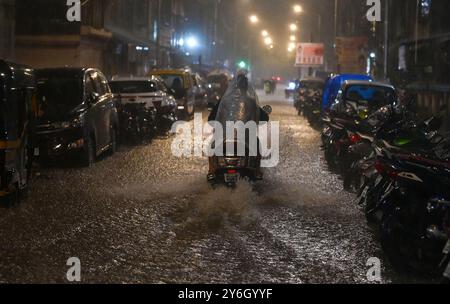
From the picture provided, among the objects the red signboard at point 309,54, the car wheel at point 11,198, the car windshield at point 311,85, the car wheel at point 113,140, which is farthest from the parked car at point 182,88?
the red signboard at point 309,54

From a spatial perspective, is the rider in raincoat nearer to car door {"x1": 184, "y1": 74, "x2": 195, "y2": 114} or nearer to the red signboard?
car door {"x1": 184, "y1": 74, "x2": 195, "y2": 114}

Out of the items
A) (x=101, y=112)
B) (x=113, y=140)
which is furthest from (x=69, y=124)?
(x=113, y=140)

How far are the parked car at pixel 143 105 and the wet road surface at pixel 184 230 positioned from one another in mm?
5024

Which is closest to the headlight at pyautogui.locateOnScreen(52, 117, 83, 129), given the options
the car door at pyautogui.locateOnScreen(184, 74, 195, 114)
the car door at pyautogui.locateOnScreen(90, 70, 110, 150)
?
the car door at pyautogui.locateOnScreen(90, 70, 110, 150)

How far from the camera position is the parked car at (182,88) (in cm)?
2419

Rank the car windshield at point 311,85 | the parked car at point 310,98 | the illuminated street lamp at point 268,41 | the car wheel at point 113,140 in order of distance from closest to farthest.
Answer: the car wheel at point 113,140 → the parked car at point 310,98 → the car windshield at point 311,85 → the illuminated street lamp at point 268,41

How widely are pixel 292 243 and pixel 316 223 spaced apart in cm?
114

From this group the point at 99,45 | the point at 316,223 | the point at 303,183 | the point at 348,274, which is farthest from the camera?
the point at 99,45

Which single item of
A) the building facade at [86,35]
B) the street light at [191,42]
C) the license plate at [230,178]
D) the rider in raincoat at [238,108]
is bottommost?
the license plate at [230,178]

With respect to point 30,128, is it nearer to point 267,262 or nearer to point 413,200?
point 267,262

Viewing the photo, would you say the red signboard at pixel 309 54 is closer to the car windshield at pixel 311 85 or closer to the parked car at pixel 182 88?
the car windshield at pixel 311 85

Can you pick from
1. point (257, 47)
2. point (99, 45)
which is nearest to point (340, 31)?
point (99, 45)

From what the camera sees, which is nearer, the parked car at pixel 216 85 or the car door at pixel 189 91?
the car door at pixel 189 91

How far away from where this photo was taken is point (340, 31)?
6200cm
